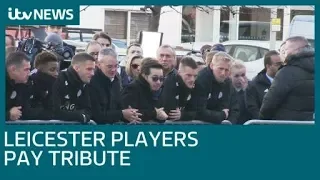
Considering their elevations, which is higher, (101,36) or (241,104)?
(101,36)

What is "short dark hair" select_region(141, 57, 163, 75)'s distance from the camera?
3.87 meters

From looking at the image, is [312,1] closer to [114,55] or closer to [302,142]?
[302,142]

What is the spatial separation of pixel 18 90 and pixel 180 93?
0.99m

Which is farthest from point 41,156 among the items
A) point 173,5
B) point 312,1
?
point 312,1

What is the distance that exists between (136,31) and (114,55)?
215 millimetres

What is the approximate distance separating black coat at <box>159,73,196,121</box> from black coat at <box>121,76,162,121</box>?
68 millimetres

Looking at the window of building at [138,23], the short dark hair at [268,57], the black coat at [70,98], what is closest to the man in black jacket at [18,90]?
the black coat at [70,98]

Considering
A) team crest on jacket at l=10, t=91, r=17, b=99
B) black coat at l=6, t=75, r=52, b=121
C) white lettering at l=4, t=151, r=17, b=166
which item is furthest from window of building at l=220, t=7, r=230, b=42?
white lettering at l=4, t=151, r=17, b=166

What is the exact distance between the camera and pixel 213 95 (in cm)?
394

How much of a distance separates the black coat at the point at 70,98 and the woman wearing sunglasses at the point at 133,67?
28 cm

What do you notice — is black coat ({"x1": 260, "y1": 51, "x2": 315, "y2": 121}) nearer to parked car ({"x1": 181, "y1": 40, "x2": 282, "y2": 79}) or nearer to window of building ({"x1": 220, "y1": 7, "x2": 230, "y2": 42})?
parked car ({"x1": 181, "y1": 40, "x2": 282, "y2": 79})

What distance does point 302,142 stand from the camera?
3920 millimetres

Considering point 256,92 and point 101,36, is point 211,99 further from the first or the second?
point 101,36

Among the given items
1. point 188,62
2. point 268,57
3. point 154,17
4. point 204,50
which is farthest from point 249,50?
point 154,17
